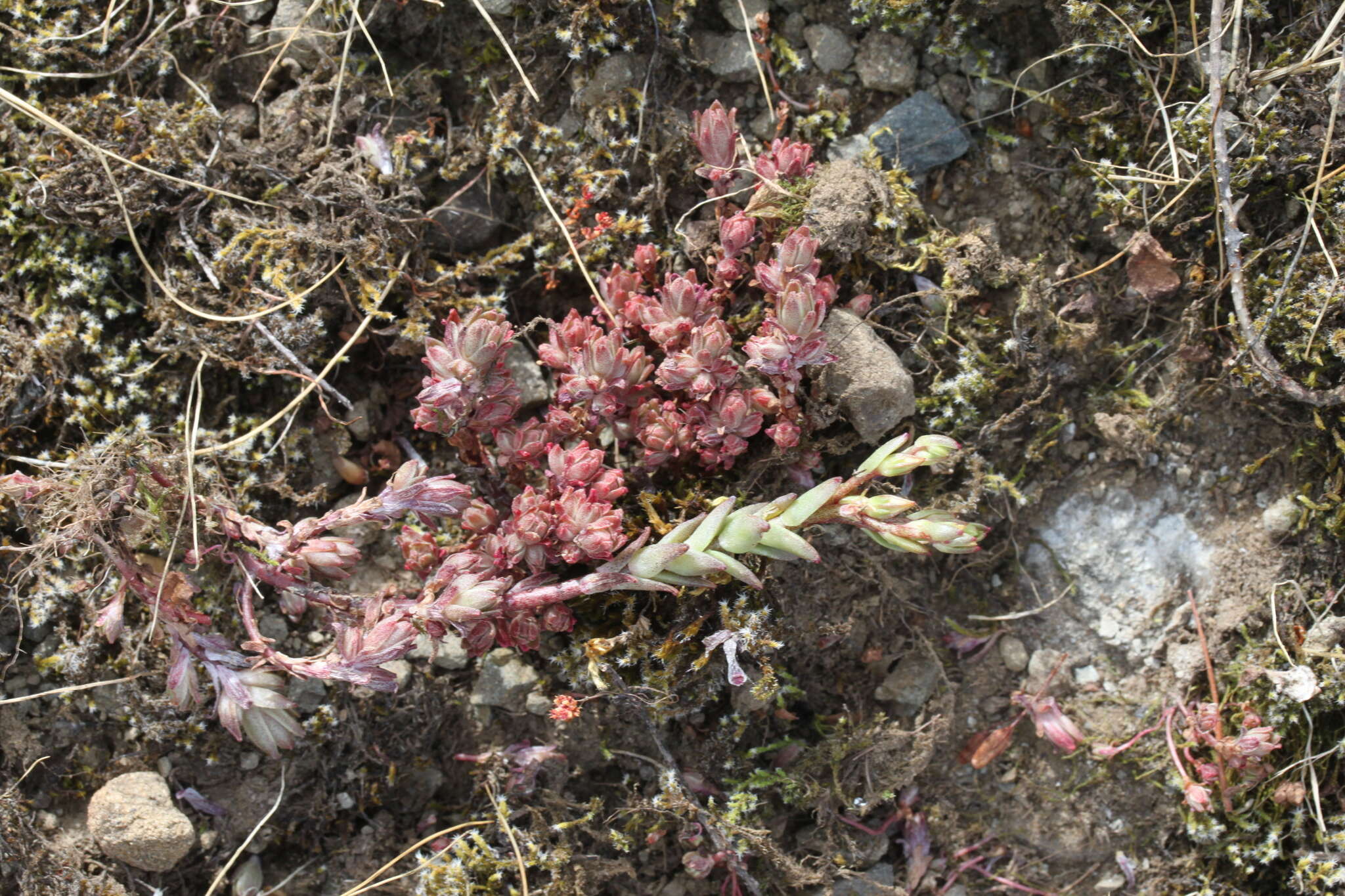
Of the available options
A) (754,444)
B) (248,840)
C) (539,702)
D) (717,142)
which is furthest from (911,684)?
(248,840)

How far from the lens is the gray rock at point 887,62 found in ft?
11.6

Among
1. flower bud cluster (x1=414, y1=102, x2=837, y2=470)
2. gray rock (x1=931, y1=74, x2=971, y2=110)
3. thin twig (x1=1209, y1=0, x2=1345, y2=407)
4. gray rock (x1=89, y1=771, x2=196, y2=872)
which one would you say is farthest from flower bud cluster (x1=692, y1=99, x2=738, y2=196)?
gray rock (x1=89, y1=771, x2=196, y2=872)

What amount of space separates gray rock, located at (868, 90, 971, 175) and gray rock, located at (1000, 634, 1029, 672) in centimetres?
173

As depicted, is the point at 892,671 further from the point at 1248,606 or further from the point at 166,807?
the point at 166,807

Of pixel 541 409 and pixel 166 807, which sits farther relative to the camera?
pixel 541 409

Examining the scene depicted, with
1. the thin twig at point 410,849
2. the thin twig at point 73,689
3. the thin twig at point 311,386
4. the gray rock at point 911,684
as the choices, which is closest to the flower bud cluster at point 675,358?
the thin twig at point 311,386

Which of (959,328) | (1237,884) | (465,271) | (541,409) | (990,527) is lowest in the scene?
(1237,884)

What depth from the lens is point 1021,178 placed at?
3.60 metres

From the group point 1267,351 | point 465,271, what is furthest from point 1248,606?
point 465,271

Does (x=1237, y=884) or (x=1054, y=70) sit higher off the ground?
(x=1054, y=70)

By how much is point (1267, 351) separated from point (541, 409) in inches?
98.0

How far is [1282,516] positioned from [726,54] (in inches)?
99.9

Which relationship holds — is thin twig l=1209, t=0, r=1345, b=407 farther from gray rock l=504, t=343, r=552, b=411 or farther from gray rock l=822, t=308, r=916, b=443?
gray rock l=504, t=343, r=552, b=411

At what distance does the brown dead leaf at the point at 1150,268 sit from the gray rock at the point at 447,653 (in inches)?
105
